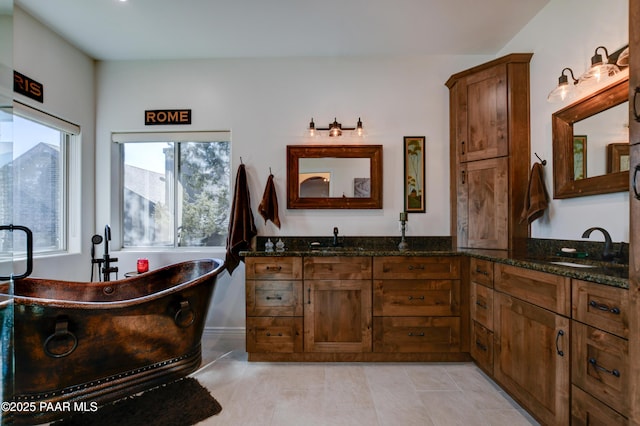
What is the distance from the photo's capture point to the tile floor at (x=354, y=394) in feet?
5.68

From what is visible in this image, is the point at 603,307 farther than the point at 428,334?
No

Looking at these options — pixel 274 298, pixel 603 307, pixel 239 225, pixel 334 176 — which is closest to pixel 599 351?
pixel 603 307

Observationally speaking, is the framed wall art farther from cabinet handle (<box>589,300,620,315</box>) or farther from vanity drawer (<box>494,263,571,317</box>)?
cabinet handle (<box>589,300,620,315</box>)

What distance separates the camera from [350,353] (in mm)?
2379

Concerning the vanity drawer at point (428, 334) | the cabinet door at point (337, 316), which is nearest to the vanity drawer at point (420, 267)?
the cabinet door at point (337, 316)

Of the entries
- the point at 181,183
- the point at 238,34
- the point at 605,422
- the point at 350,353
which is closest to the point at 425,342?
the point at 350,353

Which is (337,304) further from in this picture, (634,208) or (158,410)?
(634,208)

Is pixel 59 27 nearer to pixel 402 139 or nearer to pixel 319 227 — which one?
pixel 319 227

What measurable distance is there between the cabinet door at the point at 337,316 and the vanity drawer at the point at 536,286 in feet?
3.16

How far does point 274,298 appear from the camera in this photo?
2.39 meters

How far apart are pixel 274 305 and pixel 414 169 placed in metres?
1.91

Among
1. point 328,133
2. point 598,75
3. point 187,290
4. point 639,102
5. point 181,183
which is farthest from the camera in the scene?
point 181,183

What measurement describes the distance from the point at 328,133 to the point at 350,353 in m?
2.08

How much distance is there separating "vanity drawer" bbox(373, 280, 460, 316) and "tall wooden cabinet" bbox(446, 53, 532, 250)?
1.91ft
